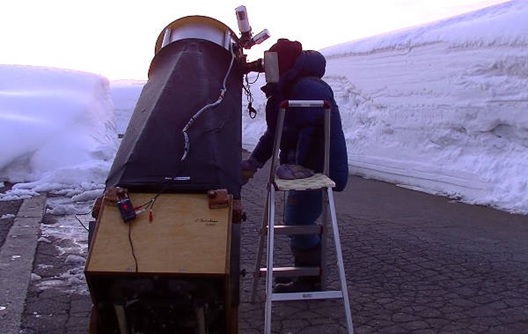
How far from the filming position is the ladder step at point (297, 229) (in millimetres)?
4184

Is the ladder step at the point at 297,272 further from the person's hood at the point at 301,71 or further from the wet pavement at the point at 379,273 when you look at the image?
the person's hood at the point at 301,71

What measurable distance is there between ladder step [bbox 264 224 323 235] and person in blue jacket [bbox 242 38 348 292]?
19 cm

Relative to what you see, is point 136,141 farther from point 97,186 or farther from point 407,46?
point 407,46

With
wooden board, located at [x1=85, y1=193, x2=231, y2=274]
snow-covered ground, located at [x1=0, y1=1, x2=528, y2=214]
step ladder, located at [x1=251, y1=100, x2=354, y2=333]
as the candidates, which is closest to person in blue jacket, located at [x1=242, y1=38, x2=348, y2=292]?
step ladder, located at [x1=251, y1=100, x2=354, y2=333]

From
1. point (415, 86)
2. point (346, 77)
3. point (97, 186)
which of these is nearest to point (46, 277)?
point (97, 186)

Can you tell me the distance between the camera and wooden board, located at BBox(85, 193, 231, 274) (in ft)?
9.55

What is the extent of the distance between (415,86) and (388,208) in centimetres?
310

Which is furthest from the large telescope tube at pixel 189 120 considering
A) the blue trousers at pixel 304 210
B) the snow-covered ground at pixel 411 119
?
the snow-covered ground at pixel 411 119

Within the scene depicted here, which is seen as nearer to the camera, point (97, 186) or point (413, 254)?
point (413, 254)

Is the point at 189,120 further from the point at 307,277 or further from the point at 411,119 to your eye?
the point at 411,119

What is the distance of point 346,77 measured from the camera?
12.5 m

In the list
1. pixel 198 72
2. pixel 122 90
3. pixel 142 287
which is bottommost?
pixel 122 90

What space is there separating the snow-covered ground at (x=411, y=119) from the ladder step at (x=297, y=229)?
4.09 metres

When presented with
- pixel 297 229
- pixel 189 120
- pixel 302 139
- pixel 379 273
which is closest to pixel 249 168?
pixel 302 139
